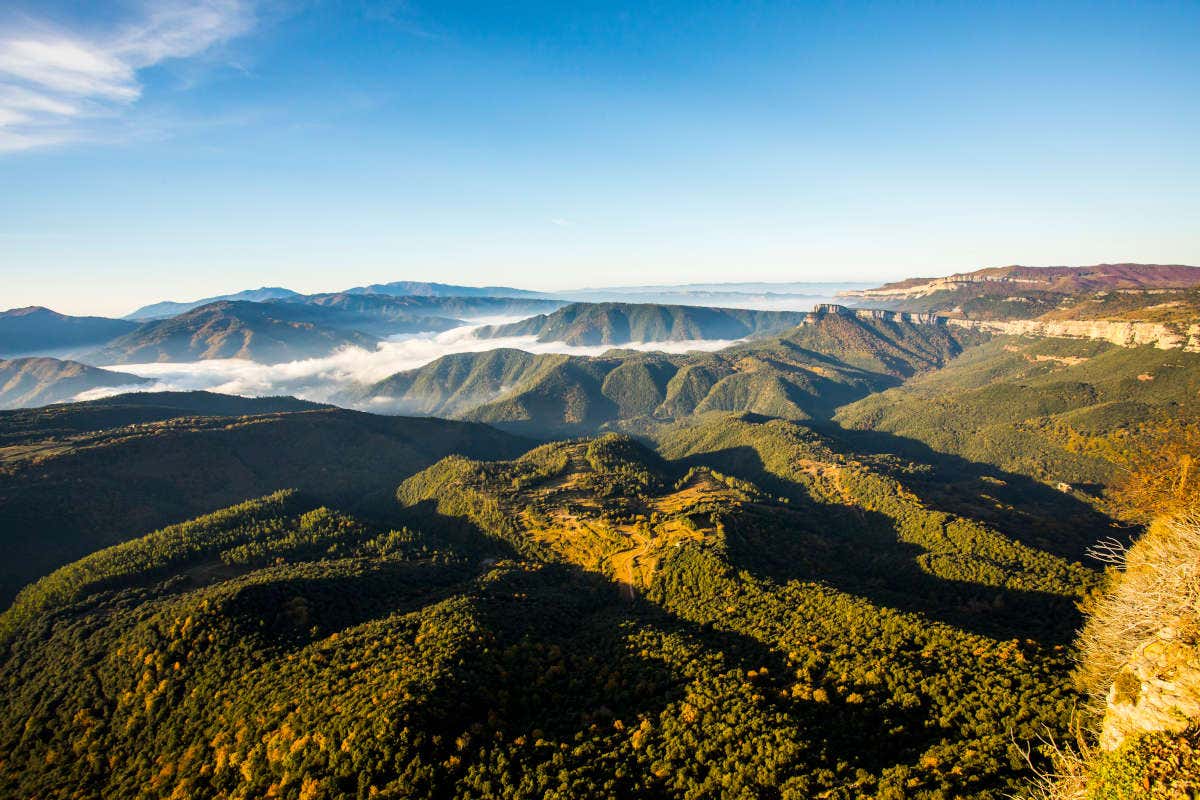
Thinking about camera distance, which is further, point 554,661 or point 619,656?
point 619,656

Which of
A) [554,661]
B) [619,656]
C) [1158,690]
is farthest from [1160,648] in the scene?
[554,661]

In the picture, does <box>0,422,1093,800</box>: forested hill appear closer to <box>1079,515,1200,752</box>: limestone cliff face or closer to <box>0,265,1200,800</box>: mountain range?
<box>0,265,1200,800</box>: mountain range

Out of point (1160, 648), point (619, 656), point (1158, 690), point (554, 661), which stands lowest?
point (619, 656)

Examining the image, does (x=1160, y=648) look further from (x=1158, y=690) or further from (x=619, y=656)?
(x=619, y=656)

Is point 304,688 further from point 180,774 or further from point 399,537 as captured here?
point 399,537

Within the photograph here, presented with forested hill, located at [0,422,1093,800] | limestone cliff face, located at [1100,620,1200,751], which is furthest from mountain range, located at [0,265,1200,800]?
forested hill, located at [0,422,1093,800]

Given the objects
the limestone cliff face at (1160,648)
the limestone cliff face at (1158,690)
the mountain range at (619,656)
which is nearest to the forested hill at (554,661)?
the mountain range at (619,656)

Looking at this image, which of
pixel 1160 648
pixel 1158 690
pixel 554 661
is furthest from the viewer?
pixel 554 661

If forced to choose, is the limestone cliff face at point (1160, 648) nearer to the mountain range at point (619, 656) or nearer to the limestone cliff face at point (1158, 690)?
the limestone cliff face at point (1158, 690)

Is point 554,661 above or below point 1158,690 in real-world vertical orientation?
below
